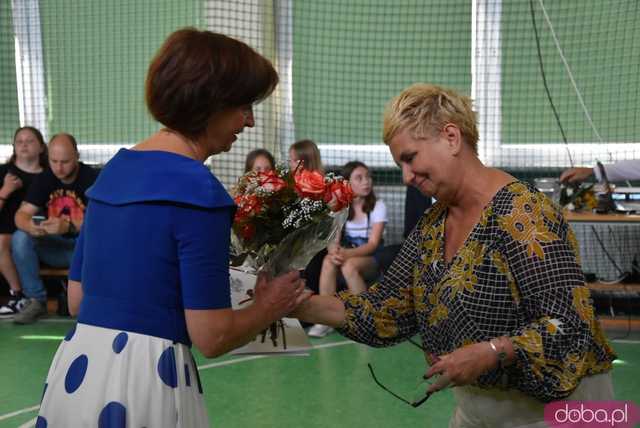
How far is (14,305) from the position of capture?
704cm

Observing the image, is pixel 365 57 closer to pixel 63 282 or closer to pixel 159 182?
pixel 63 282

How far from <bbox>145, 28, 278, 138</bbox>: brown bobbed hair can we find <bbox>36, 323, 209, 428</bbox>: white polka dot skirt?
17.8 inches

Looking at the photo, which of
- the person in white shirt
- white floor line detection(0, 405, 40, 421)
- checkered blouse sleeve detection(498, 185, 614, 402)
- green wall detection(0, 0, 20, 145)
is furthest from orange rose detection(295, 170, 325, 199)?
green wall detection(0, 0, 20, 145)

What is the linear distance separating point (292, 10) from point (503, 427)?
6.96m

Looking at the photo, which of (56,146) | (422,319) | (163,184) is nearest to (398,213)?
(56,146)

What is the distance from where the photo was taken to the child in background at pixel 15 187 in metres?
7.09

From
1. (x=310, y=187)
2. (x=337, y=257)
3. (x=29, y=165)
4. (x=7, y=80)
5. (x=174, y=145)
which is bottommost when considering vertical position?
(x=337, y=257)

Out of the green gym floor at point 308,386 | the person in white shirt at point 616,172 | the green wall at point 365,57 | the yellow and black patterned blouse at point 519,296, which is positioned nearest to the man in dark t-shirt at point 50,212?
the green gym floor at point 308,386

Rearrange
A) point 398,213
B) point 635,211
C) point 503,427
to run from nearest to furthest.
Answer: point 503,427, point 635,211, point 398,213

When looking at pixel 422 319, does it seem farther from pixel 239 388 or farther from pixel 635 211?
pixel 635 211

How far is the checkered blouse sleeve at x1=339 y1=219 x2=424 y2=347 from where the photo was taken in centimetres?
219

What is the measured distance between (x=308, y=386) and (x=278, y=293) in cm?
307

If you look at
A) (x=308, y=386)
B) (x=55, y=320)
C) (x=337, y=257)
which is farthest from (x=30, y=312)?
(x=308, y=386)

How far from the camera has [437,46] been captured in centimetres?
823
